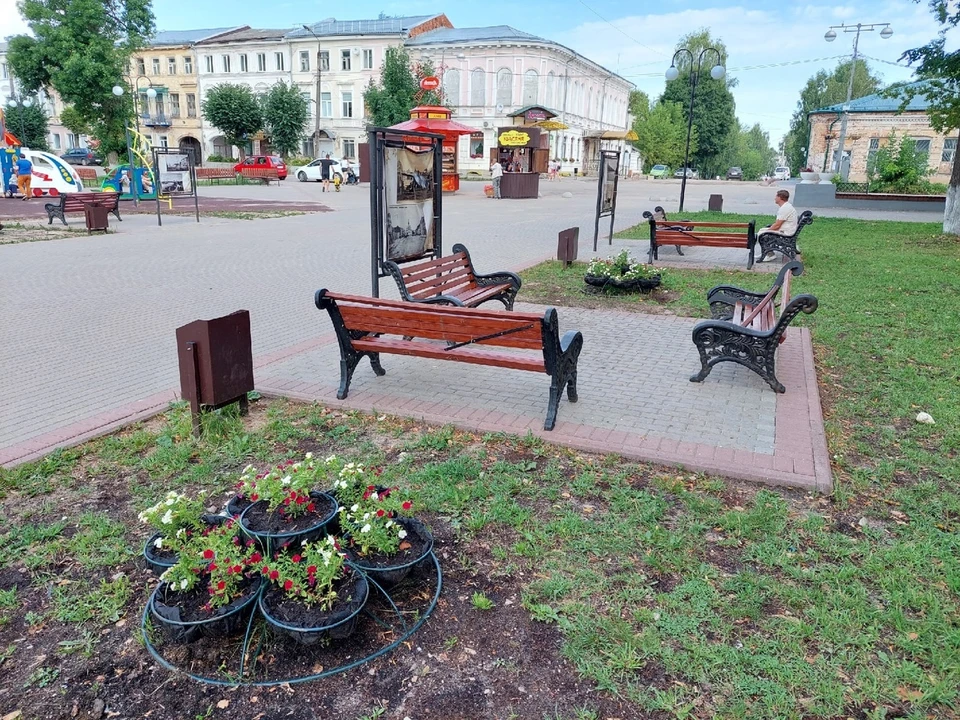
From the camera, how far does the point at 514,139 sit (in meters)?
33.3

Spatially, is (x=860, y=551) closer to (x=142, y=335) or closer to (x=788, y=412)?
(x=788, y=412)

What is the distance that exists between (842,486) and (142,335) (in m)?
6.40

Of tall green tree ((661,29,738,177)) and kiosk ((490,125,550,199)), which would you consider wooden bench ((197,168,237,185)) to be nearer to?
kiosk ((490,125,550,199))

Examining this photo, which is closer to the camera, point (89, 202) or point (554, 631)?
point (554, 631)

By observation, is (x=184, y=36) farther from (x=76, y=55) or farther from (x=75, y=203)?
(x=75, y=203)

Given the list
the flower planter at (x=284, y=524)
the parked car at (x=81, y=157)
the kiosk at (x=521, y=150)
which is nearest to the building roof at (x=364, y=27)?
the parked car at (x=81, y=157)

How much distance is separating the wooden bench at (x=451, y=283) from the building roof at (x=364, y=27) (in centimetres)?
5572

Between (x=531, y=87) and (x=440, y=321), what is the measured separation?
5521cm

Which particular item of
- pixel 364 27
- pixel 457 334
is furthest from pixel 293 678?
pixel 364 27

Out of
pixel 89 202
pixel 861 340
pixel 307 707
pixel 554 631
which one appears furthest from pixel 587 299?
pixel 89 202

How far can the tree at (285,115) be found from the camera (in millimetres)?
50500

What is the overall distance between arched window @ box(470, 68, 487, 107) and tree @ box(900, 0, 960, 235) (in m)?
43.8

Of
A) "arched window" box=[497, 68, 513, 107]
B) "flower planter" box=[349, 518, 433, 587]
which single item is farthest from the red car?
"flower planter" box=[349, 518, 433, 587]

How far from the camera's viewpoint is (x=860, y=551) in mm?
3270
